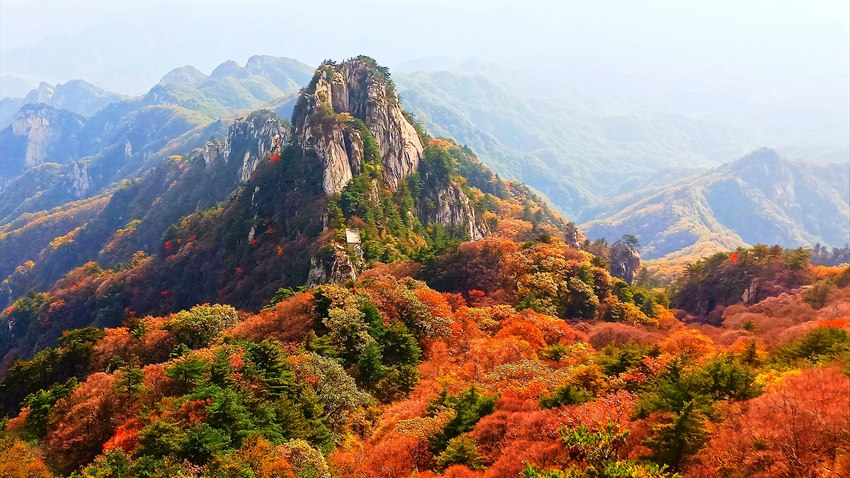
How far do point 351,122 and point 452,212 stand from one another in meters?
25.7

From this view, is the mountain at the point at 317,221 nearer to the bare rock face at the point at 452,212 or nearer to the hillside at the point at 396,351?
the bare rock face at the point at 452,212

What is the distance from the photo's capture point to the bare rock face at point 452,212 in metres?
95.9

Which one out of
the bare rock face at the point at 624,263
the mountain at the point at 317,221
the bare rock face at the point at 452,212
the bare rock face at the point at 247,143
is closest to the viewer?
the mountain at the point at 317,221

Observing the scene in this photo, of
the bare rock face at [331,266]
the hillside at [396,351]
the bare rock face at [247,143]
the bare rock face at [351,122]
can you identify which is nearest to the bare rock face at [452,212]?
the hillside at [396,351]

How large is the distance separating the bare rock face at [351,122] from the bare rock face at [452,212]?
7893 millimetres

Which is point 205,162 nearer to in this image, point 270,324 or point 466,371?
point 270,324

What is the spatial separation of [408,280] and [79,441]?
3226cm

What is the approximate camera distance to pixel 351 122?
290 ft

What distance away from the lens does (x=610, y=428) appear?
1923 cm

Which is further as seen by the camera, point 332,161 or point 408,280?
point 332,161

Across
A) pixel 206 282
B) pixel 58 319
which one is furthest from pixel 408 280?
pixel 58 319

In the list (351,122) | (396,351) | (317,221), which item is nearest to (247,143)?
(351,122)

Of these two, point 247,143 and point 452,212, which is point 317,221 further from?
point 247,143

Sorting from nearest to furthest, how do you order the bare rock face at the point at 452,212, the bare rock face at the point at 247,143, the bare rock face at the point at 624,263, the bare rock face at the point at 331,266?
the bare rock face at the point at 331,266
the bare rock face at the point at 452,212
the bare rock face at the point at 624,263
the bare rock face at the point at 247,143
